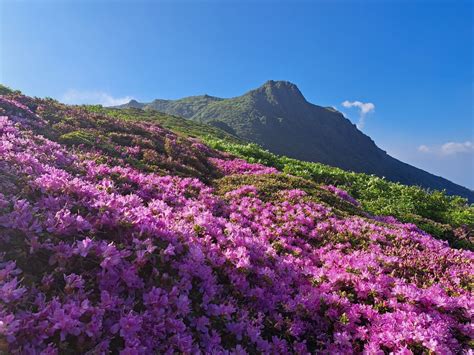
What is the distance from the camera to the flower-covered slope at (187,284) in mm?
3974

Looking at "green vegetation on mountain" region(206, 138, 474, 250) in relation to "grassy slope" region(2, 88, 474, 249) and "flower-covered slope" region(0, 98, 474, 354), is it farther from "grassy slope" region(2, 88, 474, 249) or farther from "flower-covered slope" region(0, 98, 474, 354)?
"flower-covered slope" region(0, 98, 474, 354)

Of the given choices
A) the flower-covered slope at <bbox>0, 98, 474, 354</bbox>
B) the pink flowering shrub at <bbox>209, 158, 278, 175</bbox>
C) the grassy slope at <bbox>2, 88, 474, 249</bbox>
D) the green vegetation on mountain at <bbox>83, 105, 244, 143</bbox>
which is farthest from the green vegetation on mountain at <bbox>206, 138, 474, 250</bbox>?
the green vegetation on mountain at <bbox>83, 105, 244, 143</bbox>

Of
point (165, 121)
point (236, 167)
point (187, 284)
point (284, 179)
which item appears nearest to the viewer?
point (187, 284)

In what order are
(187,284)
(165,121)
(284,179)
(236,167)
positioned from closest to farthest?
(187,284) → (284,179) → (236,167) → (165,121)

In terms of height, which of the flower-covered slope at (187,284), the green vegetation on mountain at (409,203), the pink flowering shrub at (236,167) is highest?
the green vegetation on mountain at (409,203)

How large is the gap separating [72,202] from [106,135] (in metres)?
11.9

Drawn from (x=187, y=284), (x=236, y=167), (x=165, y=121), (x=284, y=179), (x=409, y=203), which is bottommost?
(x=187, y=284)

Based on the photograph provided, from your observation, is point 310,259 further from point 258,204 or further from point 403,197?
point 403,197

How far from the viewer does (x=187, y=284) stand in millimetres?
5215

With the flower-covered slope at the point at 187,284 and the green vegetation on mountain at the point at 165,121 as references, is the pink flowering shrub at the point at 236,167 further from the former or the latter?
the green vegetation on mountain at the point at 165,121

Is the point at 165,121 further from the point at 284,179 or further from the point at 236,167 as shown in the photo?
the point at 284,179

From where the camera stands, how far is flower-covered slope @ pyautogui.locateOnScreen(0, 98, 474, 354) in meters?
3.97

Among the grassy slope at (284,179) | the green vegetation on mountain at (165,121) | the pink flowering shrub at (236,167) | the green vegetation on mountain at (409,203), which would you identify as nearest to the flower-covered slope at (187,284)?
the grassy slope at (284,179)

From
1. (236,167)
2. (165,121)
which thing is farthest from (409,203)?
(165,121)
